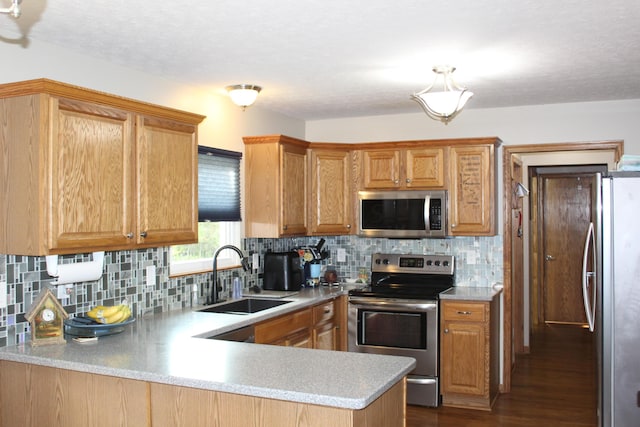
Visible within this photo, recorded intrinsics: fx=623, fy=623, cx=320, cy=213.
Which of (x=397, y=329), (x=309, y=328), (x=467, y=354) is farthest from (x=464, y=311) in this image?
(x=309, y=328)

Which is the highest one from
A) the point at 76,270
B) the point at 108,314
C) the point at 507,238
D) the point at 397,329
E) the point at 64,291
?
the point at 507,238

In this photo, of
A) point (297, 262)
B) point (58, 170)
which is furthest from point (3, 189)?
point (297, 262)

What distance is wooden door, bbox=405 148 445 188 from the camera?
515 centimetres

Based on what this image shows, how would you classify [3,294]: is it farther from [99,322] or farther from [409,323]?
[409,323]

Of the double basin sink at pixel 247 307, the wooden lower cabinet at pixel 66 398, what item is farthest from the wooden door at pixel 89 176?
the double basin sink at pixel 247 307

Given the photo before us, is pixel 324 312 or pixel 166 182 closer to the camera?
pixel 166 182

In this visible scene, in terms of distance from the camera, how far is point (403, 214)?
5.24 meters

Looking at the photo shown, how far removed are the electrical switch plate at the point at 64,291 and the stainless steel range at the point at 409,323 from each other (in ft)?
7.91

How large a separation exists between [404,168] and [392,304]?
3.79ft

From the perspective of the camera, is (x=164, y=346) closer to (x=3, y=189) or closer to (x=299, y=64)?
(x=3, y=189)

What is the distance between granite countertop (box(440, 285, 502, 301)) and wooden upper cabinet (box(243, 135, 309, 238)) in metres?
1.35

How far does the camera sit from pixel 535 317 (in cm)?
854

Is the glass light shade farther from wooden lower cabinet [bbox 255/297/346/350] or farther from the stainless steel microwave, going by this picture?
wooden lower cabinet [bbox 255/297/346/350]

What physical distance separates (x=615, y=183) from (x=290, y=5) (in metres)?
1.94
